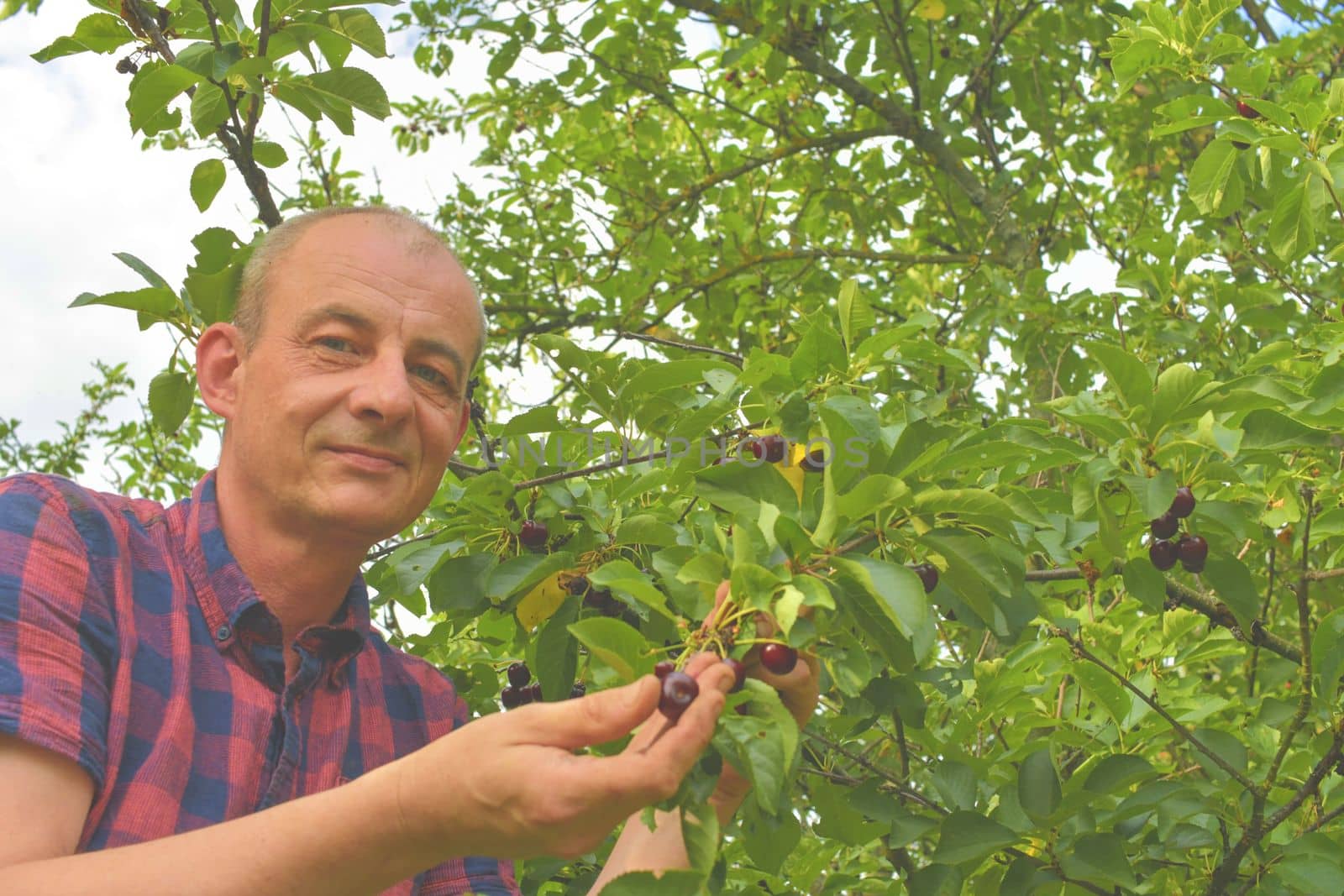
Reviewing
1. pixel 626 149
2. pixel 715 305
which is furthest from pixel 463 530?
pixel 626 149

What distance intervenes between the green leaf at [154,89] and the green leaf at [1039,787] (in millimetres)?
1767

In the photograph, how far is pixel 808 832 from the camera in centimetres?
322

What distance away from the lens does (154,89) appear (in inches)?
79.7

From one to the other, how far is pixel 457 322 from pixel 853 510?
779 mm

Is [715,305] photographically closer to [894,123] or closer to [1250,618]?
[894,123]

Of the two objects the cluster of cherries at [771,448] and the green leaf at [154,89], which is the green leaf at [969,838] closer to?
the cluster of cherries at [771,448]

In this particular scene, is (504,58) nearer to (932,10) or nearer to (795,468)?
(932,10)

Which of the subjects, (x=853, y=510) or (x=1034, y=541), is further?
(x=1034, y=541)

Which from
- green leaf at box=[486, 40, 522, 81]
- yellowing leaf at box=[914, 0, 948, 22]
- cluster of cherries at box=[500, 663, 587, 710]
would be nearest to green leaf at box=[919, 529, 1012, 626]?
cluster of cherries at box=[500, 663, 587, 710]

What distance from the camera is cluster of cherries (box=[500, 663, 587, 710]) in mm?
2084

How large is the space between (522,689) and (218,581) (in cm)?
68

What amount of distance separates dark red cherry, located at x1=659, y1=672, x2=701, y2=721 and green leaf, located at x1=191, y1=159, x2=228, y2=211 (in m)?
1.73

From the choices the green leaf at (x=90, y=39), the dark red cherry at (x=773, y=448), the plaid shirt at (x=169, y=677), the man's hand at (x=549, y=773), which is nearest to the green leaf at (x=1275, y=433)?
the dark red cherry at (x=773, y=448)

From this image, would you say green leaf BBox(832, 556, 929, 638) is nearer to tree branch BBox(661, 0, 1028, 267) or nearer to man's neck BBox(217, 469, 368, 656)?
man's neck BBox(217, 469, 368, 656)
